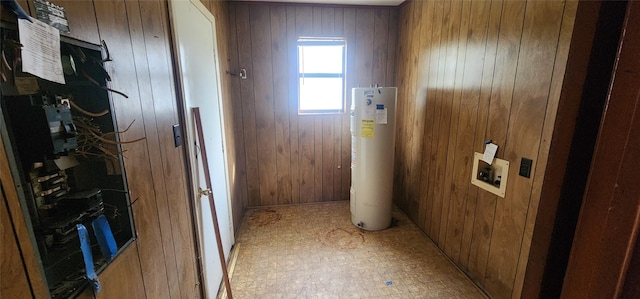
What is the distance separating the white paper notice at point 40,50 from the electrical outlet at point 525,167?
2.02m

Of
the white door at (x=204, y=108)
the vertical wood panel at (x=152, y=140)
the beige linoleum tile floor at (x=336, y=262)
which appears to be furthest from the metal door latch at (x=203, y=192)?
the beige linoleum tile floor at (x=336, y=262)

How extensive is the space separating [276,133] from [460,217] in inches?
81.9

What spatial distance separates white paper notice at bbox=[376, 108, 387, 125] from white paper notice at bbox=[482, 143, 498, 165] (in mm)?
922

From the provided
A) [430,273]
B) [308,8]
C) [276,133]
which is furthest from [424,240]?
[308,8]

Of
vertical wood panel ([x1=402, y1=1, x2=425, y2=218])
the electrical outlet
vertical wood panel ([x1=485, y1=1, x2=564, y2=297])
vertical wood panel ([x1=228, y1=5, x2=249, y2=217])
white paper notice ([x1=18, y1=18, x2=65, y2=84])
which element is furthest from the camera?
vertical wood panel ([x1=228, y1=5, x2=249, y2=217])

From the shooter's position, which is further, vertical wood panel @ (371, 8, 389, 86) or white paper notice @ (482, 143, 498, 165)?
vertical wood panel @ (371, 8, 389, 86)

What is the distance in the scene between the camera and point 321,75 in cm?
302

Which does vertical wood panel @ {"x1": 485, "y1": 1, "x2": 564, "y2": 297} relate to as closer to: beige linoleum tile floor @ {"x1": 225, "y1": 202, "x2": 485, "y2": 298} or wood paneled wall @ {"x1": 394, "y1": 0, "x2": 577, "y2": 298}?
wood paneled wall @ {"x1": 394, "y1": 0, "x2": 577, "y2": 298}

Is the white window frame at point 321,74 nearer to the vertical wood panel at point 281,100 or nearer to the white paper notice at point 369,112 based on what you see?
the vertical wood panel at point 281,100

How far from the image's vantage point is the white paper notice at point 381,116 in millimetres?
2434

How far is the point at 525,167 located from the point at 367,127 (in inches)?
50.7

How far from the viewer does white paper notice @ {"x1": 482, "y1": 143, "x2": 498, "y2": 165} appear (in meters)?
1.66

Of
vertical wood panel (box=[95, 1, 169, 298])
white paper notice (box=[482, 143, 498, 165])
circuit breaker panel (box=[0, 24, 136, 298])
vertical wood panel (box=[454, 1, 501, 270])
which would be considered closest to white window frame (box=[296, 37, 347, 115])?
vertical wood panel (box=[454, 1, 501, 270])

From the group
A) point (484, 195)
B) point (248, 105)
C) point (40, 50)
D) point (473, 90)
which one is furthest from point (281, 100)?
point (40, 50)
